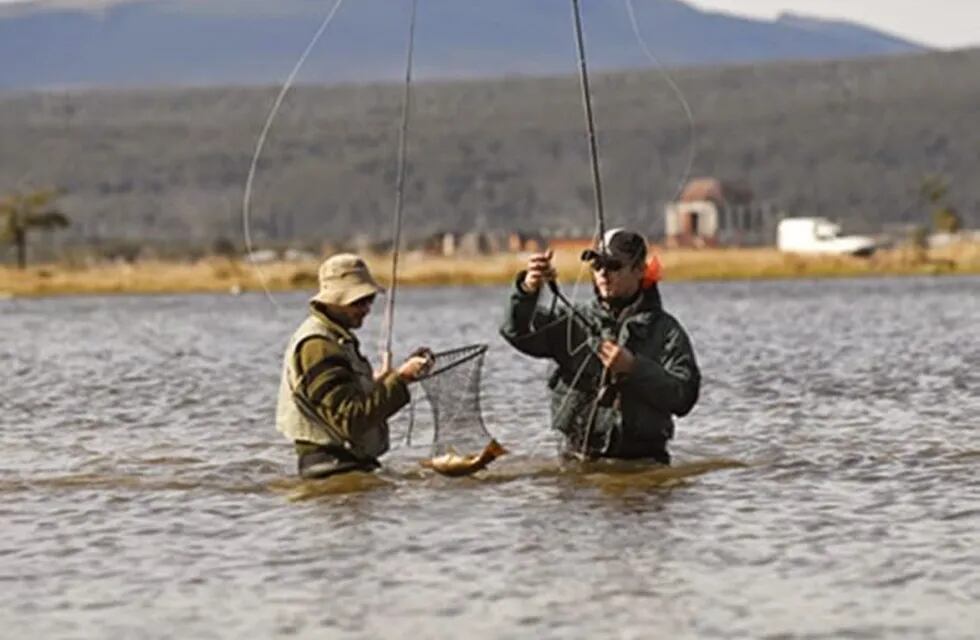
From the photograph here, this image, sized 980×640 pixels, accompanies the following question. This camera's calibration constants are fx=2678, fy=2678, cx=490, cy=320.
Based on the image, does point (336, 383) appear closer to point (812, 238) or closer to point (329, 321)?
point (329, 321)

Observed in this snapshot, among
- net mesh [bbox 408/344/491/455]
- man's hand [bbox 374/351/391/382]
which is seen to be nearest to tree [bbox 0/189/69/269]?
net mesh [bbox 408/344/491/455]

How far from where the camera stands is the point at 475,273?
208ft

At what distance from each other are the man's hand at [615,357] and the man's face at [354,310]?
3.22 feet

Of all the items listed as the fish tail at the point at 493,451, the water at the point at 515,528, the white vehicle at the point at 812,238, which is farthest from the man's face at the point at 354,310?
the white vehicle at the point at 812,238

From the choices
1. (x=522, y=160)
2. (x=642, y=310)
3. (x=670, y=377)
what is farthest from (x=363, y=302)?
(x=522, y=160)

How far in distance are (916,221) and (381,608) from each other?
10844 centimetres

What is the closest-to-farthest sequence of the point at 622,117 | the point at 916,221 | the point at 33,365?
the point at 33,365 < the point at 916,221 < the point at 622,117

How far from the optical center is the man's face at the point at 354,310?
36.0ft

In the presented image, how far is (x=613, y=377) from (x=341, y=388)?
3.70 feet

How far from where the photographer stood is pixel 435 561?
32.7 feet

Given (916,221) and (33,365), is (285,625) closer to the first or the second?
(33,365)

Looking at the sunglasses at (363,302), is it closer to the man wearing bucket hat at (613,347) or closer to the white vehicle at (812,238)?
the man wearing bucket hat at (613,347)

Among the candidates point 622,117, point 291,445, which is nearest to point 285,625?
point 291,445

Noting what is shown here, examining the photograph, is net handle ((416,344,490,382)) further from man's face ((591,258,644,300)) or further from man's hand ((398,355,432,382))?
man's face ((591,258,644,300))
